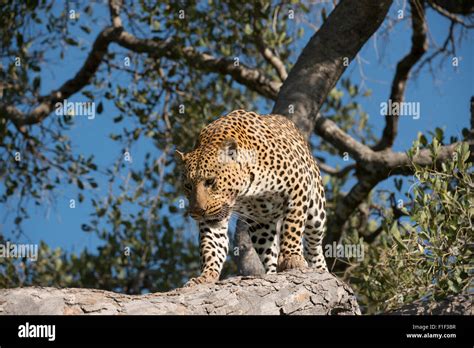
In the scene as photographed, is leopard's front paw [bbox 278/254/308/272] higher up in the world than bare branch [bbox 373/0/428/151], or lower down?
lower down

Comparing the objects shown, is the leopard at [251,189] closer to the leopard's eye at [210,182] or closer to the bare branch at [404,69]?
the leopard's eye at [210,182]

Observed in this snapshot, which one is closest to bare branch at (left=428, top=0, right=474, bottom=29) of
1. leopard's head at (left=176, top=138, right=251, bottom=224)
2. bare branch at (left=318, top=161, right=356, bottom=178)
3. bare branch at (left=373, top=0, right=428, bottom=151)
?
bare branch at (left=373, top=0, right=428, bottom=151)

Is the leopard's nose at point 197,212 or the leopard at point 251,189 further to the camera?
the leopard at point 251,189

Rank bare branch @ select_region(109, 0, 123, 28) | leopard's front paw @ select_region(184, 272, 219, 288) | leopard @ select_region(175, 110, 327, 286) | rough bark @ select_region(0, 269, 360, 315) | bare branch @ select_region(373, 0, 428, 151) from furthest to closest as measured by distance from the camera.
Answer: bare branch @ select_region(109, 0, 123, 28)
bare branch @ select_region(373, 0, 428, 151)
leopard @ select_region(175, 110, 327, 286)
leopard's front paw @ select_region(184, 272, 219, 288)
rough bark @ select_region(0, 269, 360, 315)

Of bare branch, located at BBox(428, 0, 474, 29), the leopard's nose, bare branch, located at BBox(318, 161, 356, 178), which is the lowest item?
the leopard's nose

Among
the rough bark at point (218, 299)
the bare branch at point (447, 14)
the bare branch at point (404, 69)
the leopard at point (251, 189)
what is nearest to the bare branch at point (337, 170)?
the bare branch at point (404, 69)

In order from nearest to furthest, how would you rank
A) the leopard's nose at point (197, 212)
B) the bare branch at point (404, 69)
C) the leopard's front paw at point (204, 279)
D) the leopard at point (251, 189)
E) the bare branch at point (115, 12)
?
the leopard's front paw at point (204, 279) → the leopard's nose at point (197, 212) → the leopard at point (251, 189) → the bare branch at point (404, 69) → the bare branch at point (115, 12)

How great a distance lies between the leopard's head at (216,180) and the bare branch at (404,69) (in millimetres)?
4410

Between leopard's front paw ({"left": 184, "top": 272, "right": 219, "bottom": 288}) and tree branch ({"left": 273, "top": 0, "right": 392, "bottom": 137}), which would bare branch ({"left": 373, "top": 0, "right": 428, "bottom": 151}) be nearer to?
tree branch ({"left": 273, "top": 0, "right": 392, "bottom": 137})

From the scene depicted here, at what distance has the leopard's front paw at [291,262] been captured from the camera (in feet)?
27.8

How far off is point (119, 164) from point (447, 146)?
15.1ft

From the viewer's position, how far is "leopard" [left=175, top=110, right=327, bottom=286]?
8.45 meters

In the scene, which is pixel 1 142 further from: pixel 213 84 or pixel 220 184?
pixel 220 184

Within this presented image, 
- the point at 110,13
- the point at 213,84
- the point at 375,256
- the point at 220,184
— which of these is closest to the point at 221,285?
the point at 220,184
